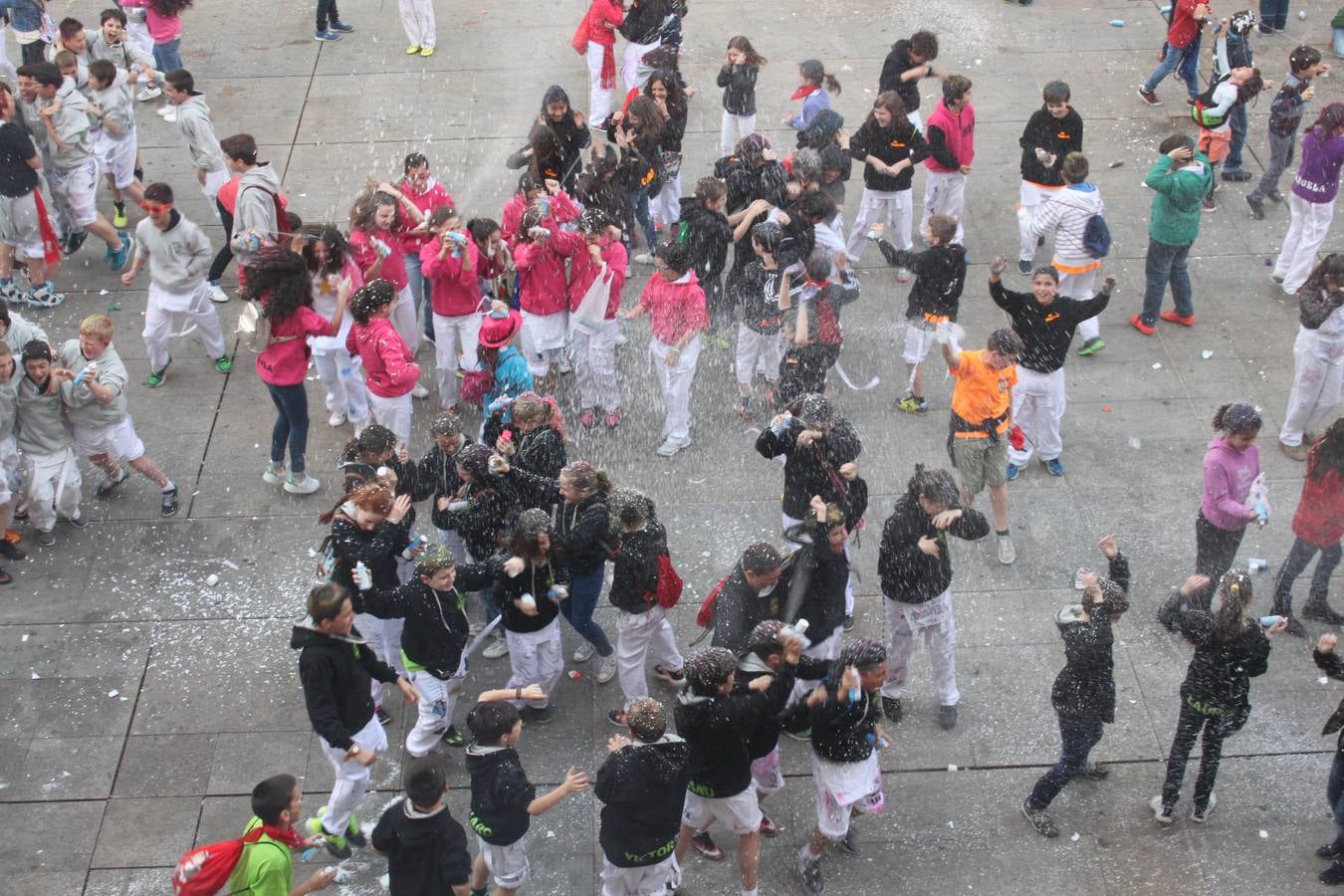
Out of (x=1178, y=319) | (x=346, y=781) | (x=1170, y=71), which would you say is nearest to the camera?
(x=346, y=781)

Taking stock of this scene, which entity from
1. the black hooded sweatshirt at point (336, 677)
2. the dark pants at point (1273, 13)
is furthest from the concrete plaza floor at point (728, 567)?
the dark pants at point (1273, 13)

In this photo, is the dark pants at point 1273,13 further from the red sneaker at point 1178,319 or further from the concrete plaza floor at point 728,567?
the red sneaker at point 1178,319

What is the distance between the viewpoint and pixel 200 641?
7676 mm

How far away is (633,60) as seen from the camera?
Result: 12047 millimetres

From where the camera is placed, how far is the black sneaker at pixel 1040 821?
21.6 ft

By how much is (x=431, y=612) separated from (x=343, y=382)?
115 inches

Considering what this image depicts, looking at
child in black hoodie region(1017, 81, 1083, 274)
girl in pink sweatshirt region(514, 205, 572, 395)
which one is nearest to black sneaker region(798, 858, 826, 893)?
girl in pink sweatshirt region(514, 205, 572, 395)

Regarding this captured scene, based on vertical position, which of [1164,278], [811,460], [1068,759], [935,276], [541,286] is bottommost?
[1068,759]

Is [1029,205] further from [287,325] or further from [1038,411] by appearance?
[287,325]

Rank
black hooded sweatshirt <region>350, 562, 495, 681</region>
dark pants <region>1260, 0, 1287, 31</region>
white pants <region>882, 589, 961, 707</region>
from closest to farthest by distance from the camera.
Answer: black hooded sweatshirt <region>350, 562, 495, 681</region> < white pants <region>882, 589, 961, 707</region> < dark pants <region>1260, 0, 1287, 31</region>

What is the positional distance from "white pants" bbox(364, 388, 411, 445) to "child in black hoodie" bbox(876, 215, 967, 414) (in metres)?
3.23

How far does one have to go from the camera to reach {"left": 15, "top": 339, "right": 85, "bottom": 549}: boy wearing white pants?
7926mm

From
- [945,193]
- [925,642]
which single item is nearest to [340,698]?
[925,642]

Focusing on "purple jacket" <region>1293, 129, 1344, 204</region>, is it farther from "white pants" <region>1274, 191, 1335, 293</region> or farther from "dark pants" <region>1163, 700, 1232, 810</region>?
"dark pants" <region>1163, 700, 1232, 810</region>
